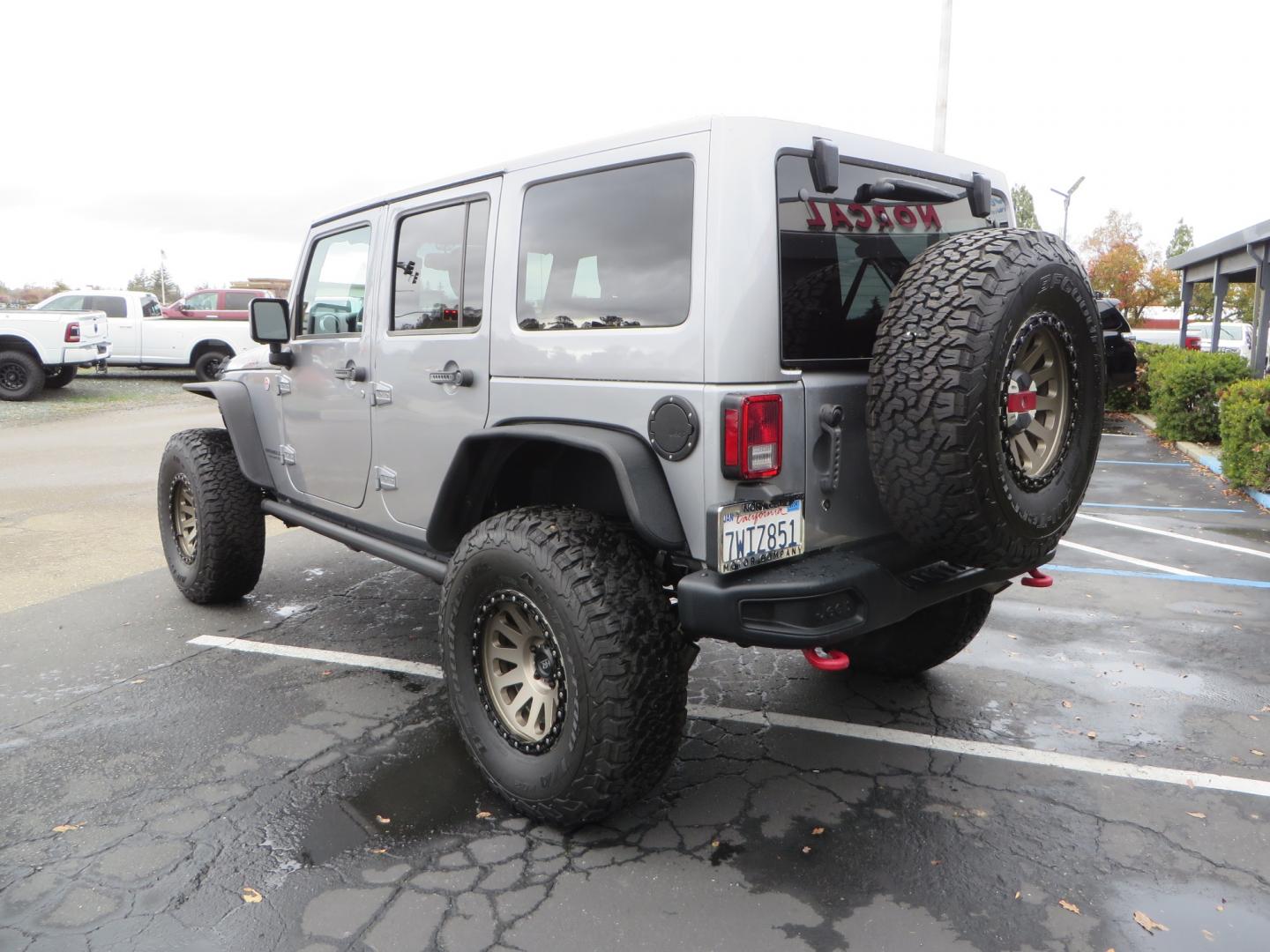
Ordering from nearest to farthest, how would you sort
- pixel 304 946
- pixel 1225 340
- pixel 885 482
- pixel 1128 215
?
pixel 304 946, pixel 885 482, pixel 1225 340, pixel 1128 215

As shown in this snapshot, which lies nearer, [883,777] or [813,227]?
[813,227]

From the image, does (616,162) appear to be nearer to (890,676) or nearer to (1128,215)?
(890,676)

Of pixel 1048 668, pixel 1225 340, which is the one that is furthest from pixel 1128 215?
pixel 1048 668

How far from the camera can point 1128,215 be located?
4650cm

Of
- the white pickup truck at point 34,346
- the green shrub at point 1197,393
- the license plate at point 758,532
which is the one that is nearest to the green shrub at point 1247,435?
the green shrub at point 1197,393

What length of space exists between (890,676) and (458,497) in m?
2.20

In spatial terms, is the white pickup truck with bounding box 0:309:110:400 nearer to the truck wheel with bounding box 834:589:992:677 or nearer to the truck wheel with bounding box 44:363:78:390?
the truck wheel with bounding box 44:363:78:390

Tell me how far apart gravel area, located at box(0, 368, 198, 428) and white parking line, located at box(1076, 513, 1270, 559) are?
14818 millimetres

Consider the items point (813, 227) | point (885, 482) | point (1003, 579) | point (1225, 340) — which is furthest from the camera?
point (1225, 340)

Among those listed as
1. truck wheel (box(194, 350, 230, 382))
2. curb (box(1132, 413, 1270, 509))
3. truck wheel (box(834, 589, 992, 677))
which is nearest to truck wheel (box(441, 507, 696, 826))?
truck wheel (box(834, 589, 992, 677))

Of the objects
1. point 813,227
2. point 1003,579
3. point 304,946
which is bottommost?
point 304,946

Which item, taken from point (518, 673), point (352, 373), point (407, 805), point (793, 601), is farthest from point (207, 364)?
point (793, 601)

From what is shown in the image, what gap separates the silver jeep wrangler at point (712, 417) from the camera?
8.58ft

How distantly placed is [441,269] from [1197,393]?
39.6 feet
